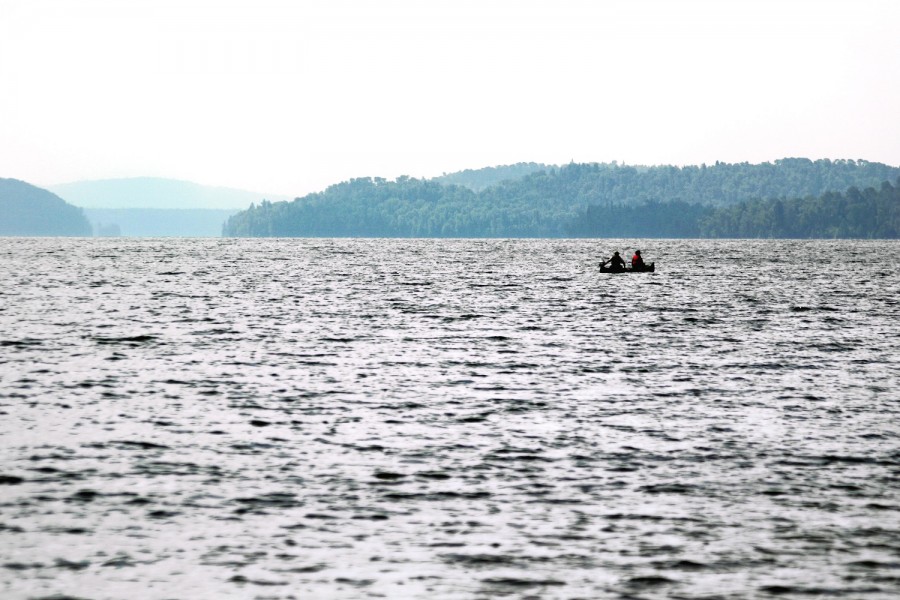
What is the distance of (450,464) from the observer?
Result: 23.0 m

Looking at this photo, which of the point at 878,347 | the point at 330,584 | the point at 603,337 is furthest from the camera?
the point at 603,337

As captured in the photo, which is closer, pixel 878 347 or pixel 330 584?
pixel 330 584

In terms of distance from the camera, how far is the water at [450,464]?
15.8 metres

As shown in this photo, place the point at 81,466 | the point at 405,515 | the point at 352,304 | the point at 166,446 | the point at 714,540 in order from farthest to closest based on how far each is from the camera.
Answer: the point at 352,304 → the point at 166,446 → the point at 81,466 → the point at 405,515 → the point at 714,540

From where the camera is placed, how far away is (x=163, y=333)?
53.8 m

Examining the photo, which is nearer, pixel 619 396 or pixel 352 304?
pixel 619 396

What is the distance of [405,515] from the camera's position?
742 inches

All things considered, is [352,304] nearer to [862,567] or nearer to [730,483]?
[730,483]

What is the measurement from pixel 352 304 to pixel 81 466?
55.1m

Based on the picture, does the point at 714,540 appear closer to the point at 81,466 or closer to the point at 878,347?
the point at 81,466

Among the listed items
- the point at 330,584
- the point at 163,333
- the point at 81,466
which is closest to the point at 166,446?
the point at 81,466

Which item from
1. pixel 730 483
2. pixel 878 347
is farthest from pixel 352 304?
pixel 730 483

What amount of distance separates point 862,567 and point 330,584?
24.6ft

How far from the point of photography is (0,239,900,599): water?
620 inches
